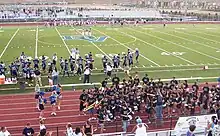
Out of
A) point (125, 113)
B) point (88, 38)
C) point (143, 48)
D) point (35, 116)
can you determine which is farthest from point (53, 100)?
point (88, 38)

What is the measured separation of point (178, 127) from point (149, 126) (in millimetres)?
2172

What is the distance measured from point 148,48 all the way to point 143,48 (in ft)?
1.60

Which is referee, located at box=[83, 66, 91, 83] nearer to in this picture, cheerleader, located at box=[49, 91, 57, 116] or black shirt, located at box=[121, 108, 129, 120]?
cheerleader, located at box=[49, 91, 57, 116]

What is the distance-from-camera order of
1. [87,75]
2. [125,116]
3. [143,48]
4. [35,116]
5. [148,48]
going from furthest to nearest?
[148,48] → [143,48] → [87,75] → [35,116] → [125,116]

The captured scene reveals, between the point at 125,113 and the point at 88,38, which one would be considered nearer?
the point at 125,113

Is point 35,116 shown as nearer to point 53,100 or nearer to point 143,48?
point 53,100

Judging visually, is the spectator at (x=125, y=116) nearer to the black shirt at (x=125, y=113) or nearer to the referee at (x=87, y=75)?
the black shirt at (x=125, y=113)

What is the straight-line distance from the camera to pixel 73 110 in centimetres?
1491

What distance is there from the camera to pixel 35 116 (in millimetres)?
14133

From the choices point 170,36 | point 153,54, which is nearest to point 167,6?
point 170,36

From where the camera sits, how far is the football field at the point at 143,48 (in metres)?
23.1

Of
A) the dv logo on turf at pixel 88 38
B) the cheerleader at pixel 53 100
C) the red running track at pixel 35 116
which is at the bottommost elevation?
the red running track at pixel 35 116

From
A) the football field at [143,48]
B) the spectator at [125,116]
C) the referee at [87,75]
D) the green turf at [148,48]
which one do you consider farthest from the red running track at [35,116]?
the football field at [143,48]

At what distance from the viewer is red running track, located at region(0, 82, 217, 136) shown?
12884mm
